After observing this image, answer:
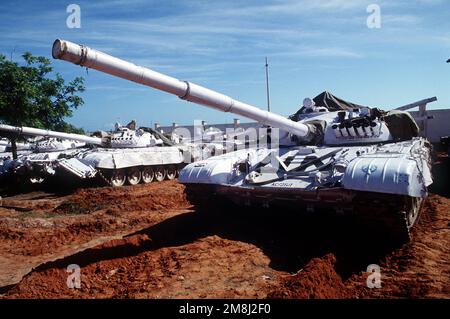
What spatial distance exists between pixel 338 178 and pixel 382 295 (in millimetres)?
1860

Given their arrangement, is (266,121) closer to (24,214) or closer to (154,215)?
(154,215)

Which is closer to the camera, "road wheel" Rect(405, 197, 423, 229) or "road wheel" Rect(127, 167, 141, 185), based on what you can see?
"road wheel" Rect(405, 197, 423, 229)

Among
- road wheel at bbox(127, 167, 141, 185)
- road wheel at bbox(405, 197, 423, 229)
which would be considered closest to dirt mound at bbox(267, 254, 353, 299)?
road wheel at bbox(405, 197, 423, 229)

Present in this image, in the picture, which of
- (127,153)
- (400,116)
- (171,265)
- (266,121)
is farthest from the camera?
(127,153)

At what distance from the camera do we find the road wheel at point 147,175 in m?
15.0

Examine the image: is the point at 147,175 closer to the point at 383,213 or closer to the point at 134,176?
the point at 134,176

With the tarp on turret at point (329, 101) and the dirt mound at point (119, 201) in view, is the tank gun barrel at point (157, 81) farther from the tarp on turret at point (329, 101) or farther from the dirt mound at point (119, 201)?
the tarp on turret at point (329, 101)

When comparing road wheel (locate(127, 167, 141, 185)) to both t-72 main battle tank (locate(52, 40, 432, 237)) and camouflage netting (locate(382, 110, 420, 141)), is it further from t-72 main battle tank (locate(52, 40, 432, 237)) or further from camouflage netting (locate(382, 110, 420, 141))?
camouflage netting (locate(382, 110, 420, 141))

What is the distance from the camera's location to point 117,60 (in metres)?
4.53

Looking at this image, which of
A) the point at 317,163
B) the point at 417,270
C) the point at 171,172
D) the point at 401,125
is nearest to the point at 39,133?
the point at 171,172

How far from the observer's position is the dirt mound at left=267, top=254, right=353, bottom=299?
3.84m

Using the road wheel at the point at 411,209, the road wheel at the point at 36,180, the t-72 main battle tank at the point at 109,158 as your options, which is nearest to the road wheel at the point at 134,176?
the t-72 main battle tank at the point at 109,158

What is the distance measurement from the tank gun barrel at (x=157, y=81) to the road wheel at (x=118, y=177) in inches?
346
